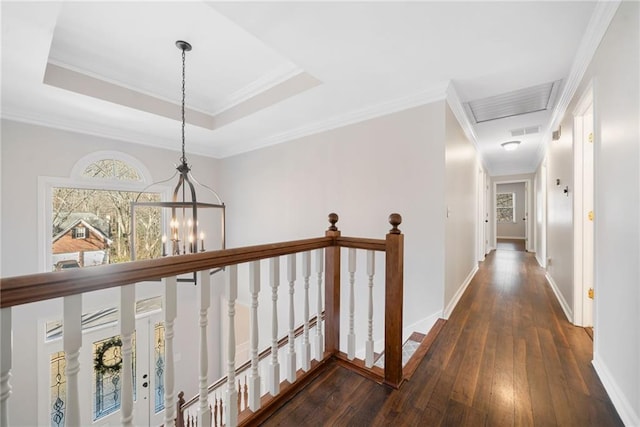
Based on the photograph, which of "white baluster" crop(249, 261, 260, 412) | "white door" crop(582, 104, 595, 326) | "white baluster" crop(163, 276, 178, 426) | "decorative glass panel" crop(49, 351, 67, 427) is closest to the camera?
"white baluster" crop(163, 276, 178, 426)

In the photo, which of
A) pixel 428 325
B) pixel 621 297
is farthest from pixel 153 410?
pixel 621 297

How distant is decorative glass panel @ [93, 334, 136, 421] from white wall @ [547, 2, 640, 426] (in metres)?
4.85

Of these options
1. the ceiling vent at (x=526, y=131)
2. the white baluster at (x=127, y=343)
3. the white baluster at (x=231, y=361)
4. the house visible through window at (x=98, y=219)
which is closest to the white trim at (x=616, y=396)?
the white baluster at (x=231, y=361)

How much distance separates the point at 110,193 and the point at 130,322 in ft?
12.8

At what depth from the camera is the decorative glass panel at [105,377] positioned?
346cm

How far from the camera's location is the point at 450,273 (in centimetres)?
279

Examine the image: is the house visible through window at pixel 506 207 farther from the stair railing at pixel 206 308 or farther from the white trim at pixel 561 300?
the stair railing at pixel 206 308

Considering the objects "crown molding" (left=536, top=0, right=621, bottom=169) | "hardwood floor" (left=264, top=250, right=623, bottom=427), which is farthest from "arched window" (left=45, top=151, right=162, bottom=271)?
"crown molding" (left=536, top=0, right=621, bottom=169)

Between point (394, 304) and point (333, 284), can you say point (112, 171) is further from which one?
point (394, 304)

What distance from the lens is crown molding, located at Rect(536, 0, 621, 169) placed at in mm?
1544

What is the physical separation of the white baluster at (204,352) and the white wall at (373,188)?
2.18m

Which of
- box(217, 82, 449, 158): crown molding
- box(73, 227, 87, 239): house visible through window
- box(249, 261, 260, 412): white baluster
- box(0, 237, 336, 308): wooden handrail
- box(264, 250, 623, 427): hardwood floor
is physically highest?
box(217, 82, 449, 158): crown molding

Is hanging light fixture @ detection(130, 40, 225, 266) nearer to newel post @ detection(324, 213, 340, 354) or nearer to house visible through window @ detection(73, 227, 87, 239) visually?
newel post @ detection(324, 213, 340, 354)

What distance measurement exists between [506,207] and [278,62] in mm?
10442
